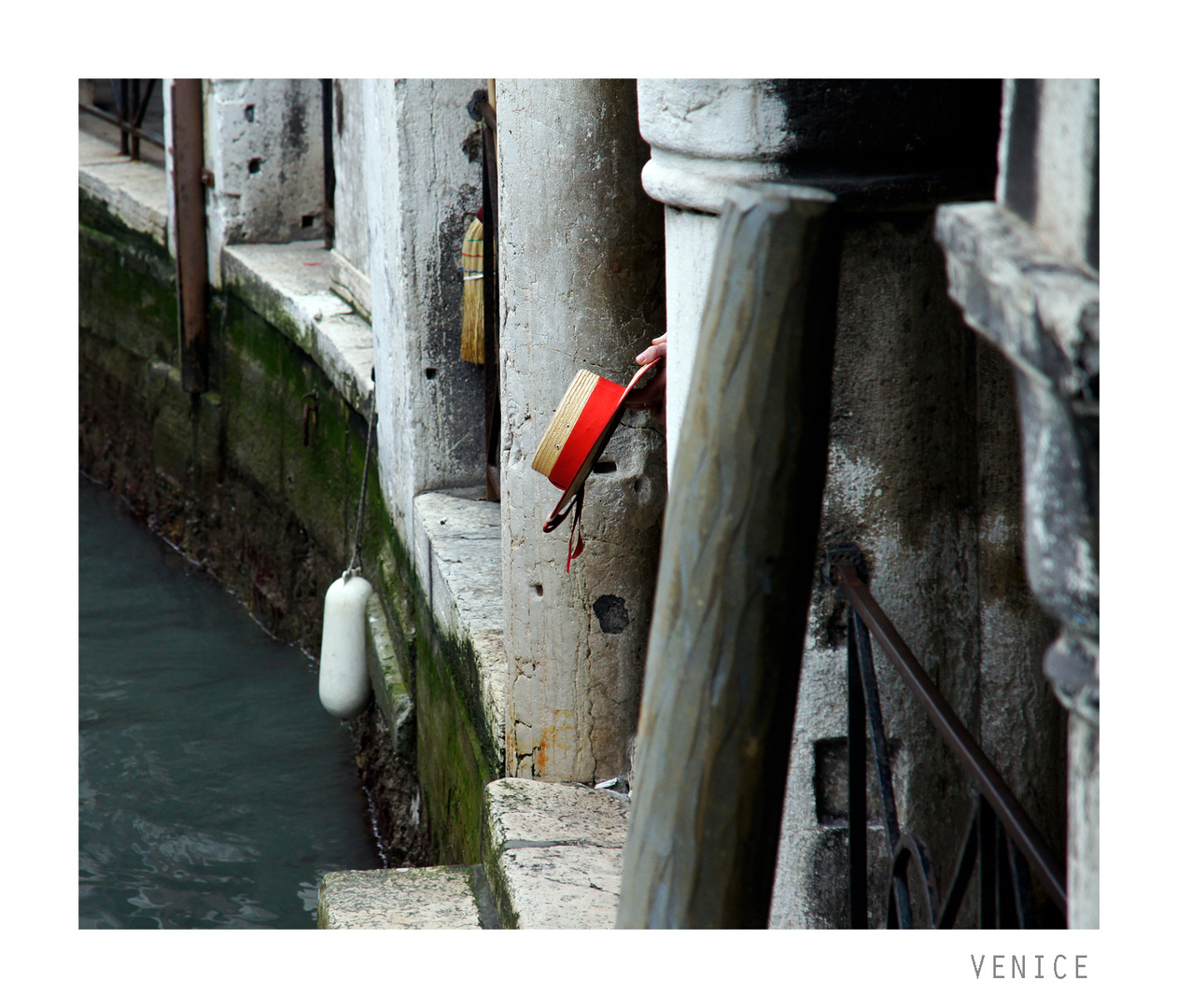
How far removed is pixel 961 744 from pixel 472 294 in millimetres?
2745

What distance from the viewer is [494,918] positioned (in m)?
2.82

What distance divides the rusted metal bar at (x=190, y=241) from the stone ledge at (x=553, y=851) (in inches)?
171

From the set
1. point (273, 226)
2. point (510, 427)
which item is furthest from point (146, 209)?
point (510, 427)

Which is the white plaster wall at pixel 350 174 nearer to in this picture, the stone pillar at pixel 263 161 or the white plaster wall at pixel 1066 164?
the stone pillar at pixel 263 161

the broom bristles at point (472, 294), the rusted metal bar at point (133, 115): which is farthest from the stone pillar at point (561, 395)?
the rusted metal bar at point (133, 115)

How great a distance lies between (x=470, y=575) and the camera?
12.3ft

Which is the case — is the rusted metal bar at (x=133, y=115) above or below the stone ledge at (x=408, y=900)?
above

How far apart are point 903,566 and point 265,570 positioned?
481 centimetres

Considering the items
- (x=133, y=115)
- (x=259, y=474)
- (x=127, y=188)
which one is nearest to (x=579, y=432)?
(x=259, y=474)

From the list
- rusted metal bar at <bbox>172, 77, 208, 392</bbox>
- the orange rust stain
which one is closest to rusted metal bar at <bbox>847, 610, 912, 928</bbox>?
the orange rust stain

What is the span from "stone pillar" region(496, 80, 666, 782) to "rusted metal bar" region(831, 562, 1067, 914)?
1.10 metres

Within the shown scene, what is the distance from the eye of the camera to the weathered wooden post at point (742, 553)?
1.37 meters

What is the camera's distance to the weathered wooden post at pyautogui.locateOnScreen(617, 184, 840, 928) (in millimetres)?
1365

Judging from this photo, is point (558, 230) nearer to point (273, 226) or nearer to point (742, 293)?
point (742, 293)
